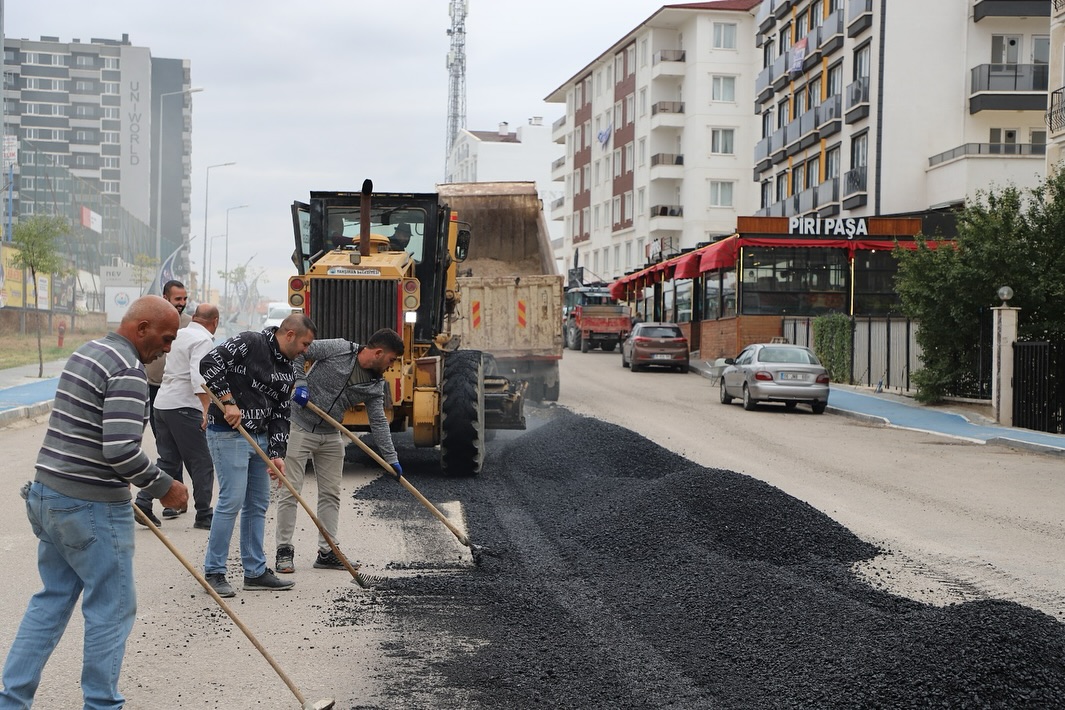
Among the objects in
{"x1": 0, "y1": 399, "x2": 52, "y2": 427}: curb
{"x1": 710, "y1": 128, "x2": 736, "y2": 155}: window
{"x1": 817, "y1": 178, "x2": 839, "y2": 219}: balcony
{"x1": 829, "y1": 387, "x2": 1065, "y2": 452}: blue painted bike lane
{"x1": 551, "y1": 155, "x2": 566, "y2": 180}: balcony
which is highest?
{"x1": 551, "y1": 155, "x2": 566, "y2": 180}: balcony

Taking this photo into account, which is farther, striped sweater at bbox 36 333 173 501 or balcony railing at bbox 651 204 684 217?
balcony railing at bbox 651 204 684 217

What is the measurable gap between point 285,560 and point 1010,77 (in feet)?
141

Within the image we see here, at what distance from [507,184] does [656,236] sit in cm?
4765

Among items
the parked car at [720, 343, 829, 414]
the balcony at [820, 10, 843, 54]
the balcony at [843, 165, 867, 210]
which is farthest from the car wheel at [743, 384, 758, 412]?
the balcony at [820, 10, 843, 54]

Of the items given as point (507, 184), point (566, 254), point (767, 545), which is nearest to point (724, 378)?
point (507, 184)

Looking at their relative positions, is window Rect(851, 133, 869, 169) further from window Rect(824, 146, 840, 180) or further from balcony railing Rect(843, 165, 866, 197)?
window Rect(824, 146, 840, 180)

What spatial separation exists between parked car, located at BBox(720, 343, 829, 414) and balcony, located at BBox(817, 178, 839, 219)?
25791 mm

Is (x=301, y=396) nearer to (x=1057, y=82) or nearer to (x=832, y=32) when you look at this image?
(x=1057, y=82)

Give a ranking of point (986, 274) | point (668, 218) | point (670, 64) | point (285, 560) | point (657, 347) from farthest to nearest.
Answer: point (670, 64), point (668, 218), point (657, 347), point (986, 274), point (285, 560)

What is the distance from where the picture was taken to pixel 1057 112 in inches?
1192

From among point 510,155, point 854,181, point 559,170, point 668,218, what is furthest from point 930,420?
point 510,155

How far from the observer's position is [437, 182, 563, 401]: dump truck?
20.5 meters

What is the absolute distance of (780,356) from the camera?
24547 mm

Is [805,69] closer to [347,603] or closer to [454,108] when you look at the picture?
[347,603]
